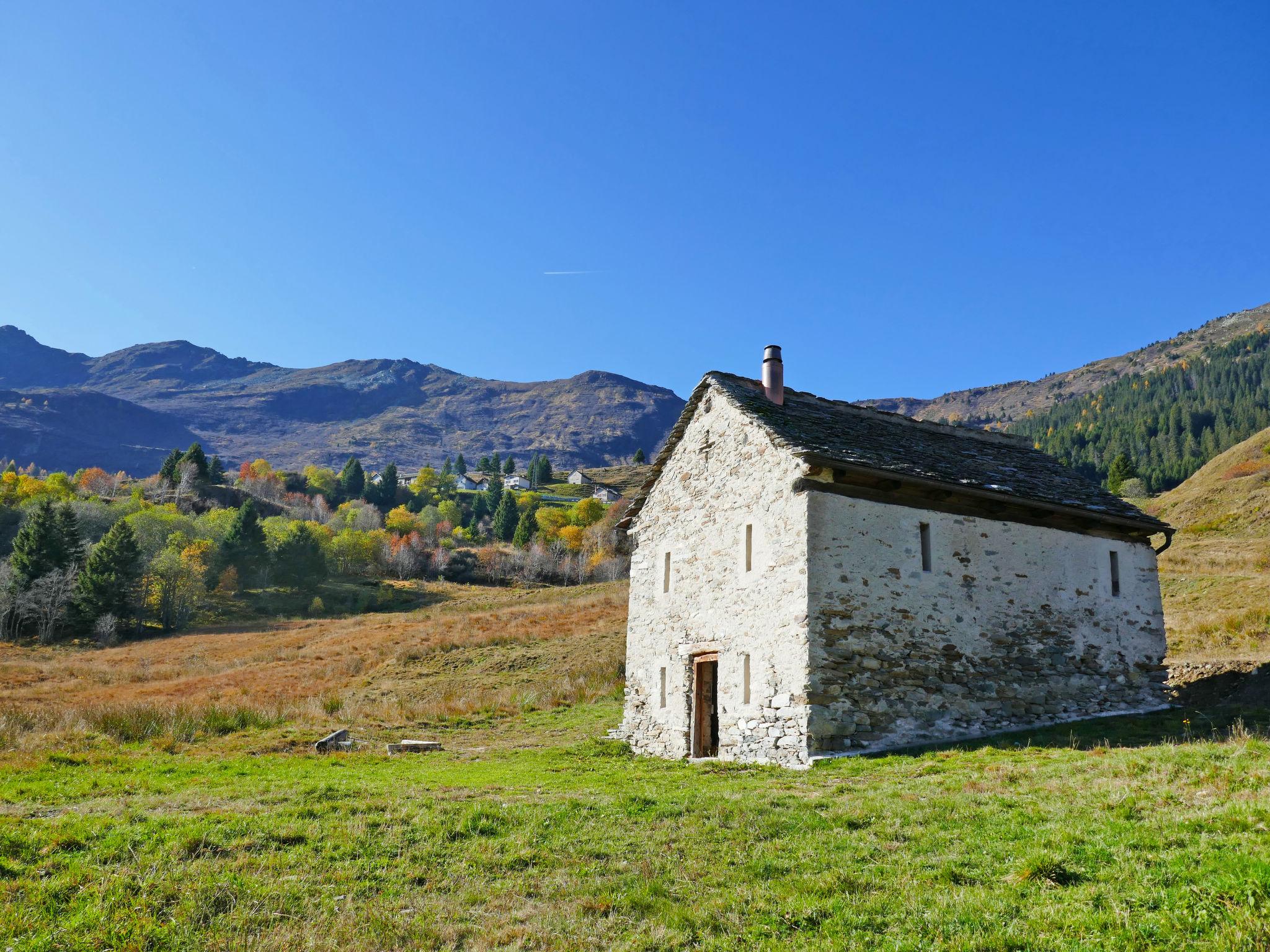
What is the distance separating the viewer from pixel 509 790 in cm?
1205

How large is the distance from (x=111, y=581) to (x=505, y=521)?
67.1 metres

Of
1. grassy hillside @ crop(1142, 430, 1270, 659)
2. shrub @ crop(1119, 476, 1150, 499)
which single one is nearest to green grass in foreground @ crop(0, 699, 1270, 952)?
grassy hillside @ crop(1142, 430, 1270, 659)

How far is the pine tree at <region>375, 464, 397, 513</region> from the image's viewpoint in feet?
490

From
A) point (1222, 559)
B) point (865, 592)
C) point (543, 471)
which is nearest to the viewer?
point (865, 592)

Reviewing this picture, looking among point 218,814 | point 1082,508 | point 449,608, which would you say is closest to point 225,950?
point 218,814

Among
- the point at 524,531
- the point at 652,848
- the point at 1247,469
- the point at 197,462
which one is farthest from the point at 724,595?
the point at 197,462

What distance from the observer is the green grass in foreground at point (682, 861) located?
5664 mm

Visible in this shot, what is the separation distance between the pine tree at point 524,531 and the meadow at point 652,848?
99.6 meters

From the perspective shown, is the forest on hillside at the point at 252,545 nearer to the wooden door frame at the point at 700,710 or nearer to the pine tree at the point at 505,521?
the pine tree at the point at 505,521

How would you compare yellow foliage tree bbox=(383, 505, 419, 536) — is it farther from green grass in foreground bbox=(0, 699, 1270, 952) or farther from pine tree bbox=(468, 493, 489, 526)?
green grass in foreground bbox=(0, 699, 1270, 952)

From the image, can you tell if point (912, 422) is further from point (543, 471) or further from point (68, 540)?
point (543, 471)

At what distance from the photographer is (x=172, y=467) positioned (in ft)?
398

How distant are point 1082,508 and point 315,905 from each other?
52.8 ft

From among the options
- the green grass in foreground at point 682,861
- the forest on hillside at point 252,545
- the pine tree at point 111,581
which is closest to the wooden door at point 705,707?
the green grass in foreground at point 682,861
